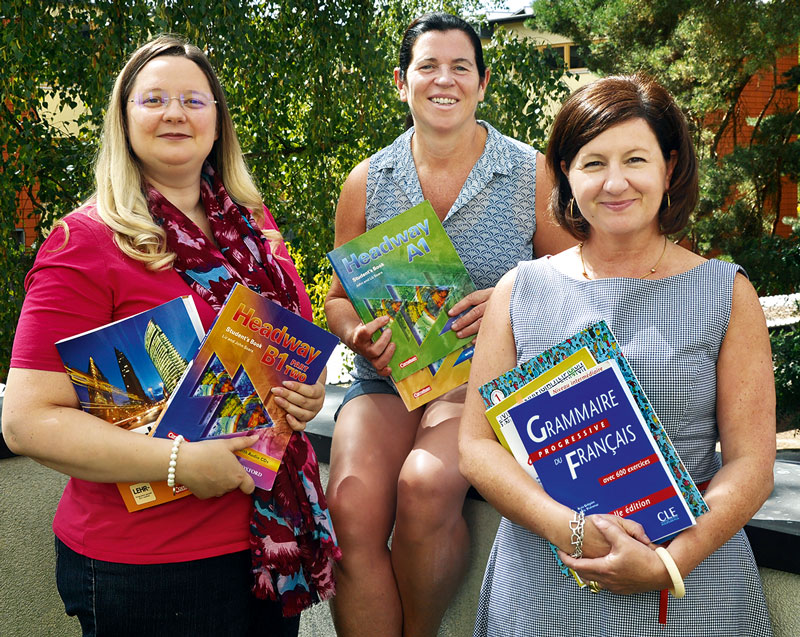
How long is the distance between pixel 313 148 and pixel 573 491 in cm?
507

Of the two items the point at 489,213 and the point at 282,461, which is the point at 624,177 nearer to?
the point at 489,213

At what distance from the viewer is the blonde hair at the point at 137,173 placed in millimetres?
1731

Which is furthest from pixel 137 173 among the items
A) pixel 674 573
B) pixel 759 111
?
pixel 759 111

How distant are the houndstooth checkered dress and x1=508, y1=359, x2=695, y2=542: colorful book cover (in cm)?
13

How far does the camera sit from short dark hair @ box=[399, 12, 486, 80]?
105 inches

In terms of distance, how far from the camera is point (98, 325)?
5.49 ft

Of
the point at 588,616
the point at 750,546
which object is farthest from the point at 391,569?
the point at 750,546

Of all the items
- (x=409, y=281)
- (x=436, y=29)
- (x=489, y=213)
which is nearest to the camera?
(x=409, y=281)

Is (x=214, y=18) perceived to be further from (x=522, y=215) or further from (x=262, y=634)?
(x=262, y=634)

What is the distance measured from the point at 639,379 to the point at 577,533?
35cm

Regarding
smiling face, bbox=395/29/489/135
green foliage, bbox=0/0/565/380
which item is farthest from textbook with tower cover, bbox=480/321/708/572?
green foliage, bbox=0/0/565/380

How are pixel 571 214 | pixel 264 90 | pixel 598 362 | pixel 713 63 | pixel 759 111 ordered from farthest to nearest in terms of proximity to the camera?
pixel 759 111 → pixel 713 63 → pixel 264 90 → pixel 571 214 → pixel 598 362

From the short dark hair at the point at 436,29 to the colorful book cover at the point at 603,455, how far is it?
148 centimetres

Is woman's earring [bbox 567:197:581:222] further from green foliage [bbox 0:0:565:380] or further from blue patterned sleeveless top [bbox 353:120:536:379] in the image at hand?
green foliage [bbox 0:0:565:380]
